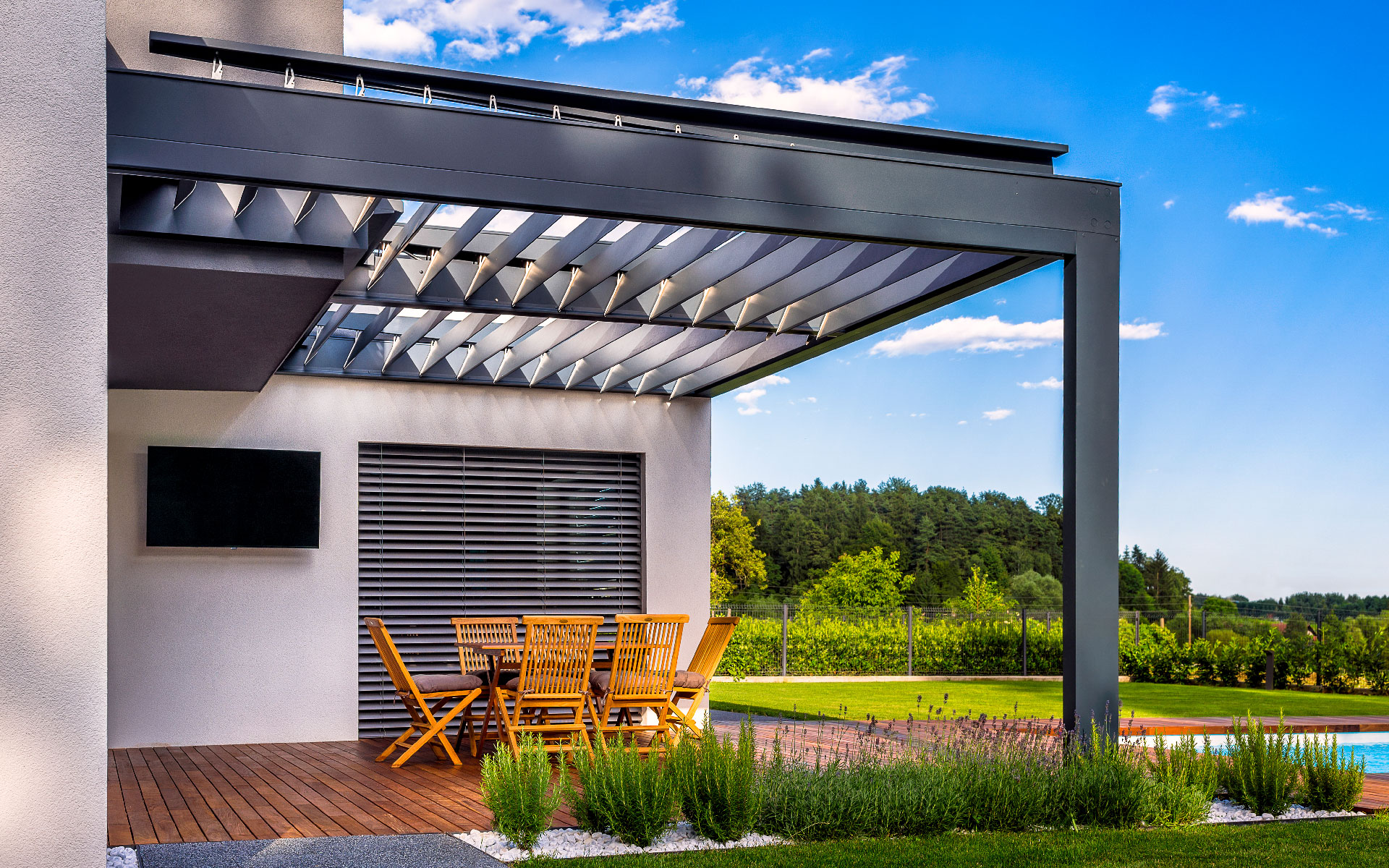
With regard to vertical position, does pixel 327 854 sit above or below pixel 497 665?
below

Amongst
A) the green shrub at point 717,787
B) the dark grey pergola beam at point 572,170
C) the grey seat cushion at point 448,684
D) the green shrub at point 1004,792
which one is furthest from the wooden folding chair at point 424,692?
the dark grey pergola beam at point 572,170

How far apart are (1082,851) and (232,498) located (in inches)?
263

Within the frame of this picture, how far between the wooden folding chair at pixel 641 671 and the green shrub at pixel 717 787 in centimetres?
206

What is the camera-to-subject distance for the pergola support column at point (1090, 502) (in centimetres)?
546

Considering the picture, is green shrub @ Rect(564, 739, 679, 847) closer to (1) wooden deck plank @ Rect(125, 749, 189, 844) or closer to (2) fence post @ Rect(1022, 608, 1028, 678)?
(1) wooden deck plank @ Rect(125, 749, 189, 844)

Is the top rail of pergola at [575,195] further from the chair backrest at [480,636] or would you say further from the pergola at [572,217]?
the chair backrest at [480,636]

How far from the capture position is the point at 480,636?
8953 mm

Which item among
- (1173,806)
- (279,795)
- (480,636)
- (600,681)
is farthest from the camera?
(480,636)

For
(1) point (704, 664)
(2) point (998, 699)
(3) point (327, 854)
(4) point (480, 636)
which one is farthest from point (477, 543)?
(2) point (998, 699)

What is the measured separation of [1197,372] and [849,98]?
14.4m

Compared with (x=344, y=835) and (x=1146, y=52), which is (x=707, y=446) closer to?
Result: (x=344, y=835)

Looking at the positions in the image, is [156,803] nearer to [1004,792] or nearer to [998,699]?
[1004,792]

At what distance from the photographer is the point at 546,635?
7.05 metres

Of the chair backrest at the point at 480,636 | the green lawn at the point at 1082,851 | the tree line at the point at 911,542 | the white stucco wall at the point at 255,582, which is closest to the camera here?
the green lawn at the point at 1082,851
